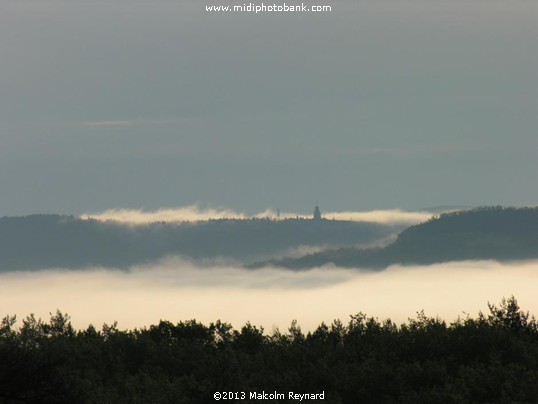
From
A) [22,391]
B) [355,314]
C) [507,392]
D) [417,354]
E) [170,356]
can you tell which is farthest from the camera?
[355,314]

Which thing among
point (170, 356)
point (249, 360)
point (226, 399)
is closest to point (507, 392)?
point (226, 399)

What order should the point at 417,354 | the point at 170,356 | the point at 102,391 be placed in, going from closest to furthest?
the point at 102,391
the point at 417,354
the point at 170,356

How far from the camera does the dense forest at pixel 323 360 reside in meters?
128

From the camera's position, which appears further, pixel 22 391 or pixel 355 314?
pixel 355 314

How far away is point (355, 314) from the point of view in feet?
580

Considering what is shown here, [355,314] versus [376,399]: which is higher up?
[355,314]

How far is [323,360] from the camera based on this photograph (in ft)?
470

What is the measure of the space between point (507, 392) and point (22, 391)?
68712 mm

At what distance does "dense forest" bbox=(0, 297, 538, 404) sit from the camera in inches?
5059

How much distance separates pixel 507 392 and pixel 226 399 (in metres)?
24.4

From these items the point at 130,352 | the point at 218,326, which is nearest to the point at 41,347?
the point at 130,352

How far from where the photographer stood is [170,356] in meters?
162

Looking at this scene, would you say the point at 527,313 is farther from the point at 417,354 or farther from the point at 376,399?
the point at 376,399

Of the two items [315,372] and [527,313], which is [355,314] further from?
[315,372]
